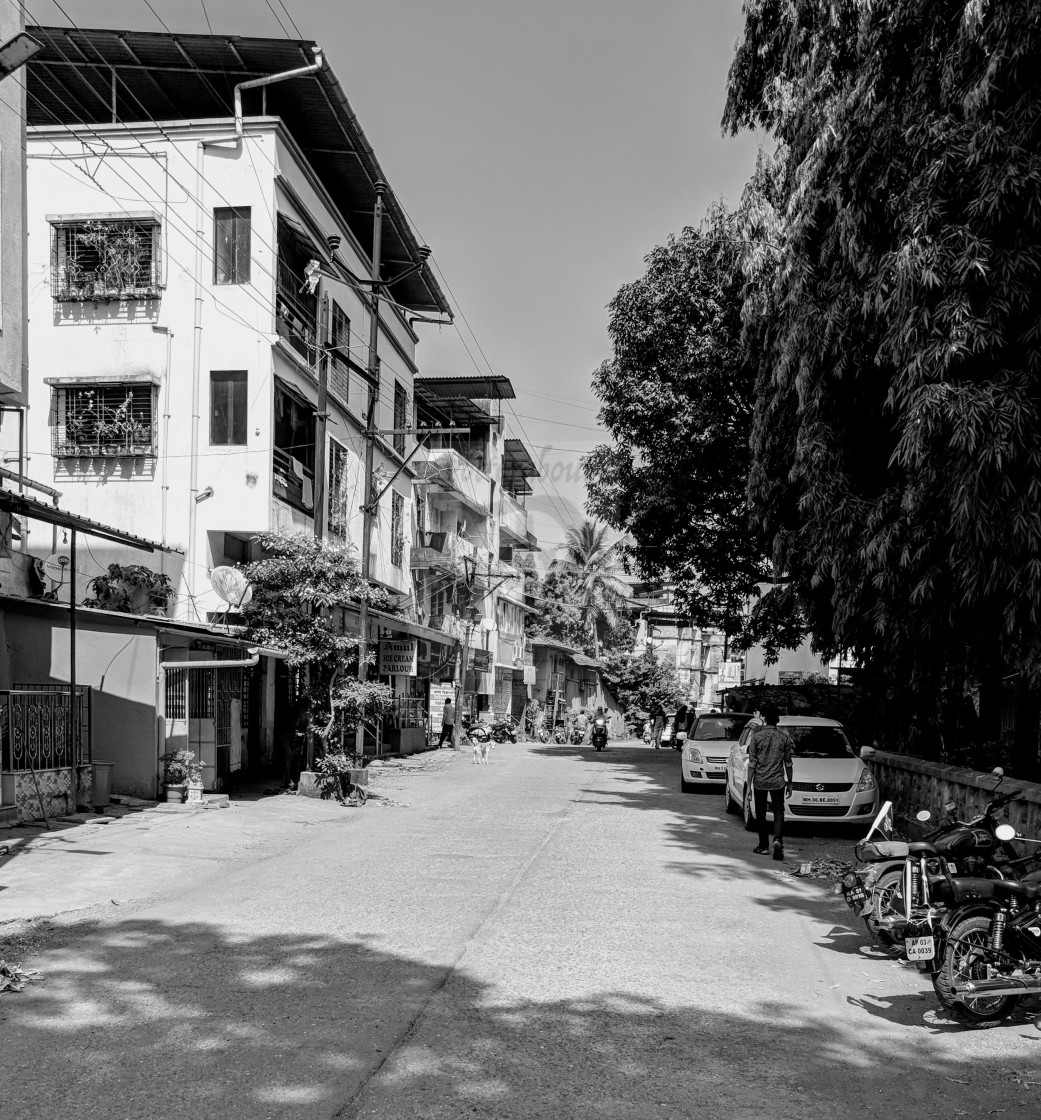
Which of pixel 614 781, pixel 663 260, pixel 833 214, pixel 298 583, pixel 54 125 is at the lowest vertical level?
pixel 614 781

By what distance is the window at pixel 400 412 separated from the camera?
34.1 meters

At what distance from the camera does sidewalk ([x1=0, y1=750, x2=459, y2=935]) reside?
9.62 meters

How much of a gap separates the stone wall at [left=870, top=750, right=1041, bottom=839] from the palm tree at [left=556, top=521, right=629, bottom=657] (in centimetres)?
4461

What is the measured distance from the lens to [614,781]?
24.4 m

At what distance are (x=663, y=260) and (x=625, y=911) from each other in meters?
19.5

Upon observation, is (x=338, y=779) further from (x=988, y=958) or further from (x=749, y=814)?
(x=988, y=958)

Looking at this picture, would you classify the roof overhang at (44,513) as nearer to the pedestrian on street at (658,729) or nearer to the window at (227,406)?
the window at (227,406)

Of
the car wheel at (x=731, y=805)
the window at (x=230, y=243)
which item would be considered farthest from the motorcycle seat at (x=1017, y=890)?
the window at (x=230, y=243)

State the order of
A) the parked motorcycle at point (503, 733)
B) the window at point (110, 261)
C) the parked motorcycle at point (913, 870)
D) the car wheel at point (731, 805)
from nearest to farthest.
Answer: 1. the parked motorcycle at point (913, 870)
2. the car wheel at point (731, 805)
3. the window at point (110, 261)
4. the parked motorcycle at point (503, 733)

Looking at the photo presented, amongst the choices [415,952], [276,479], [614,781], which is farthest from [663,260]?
[415,952]

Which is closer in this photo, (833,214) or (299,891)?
(299,891)

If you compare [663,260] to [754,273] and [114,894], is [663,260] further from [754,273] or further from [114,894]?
[114,894]

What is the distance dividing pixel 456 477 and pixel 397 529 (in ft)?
32.6

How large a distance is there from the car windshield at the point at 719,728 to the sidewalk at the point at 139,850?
722 centimetres
